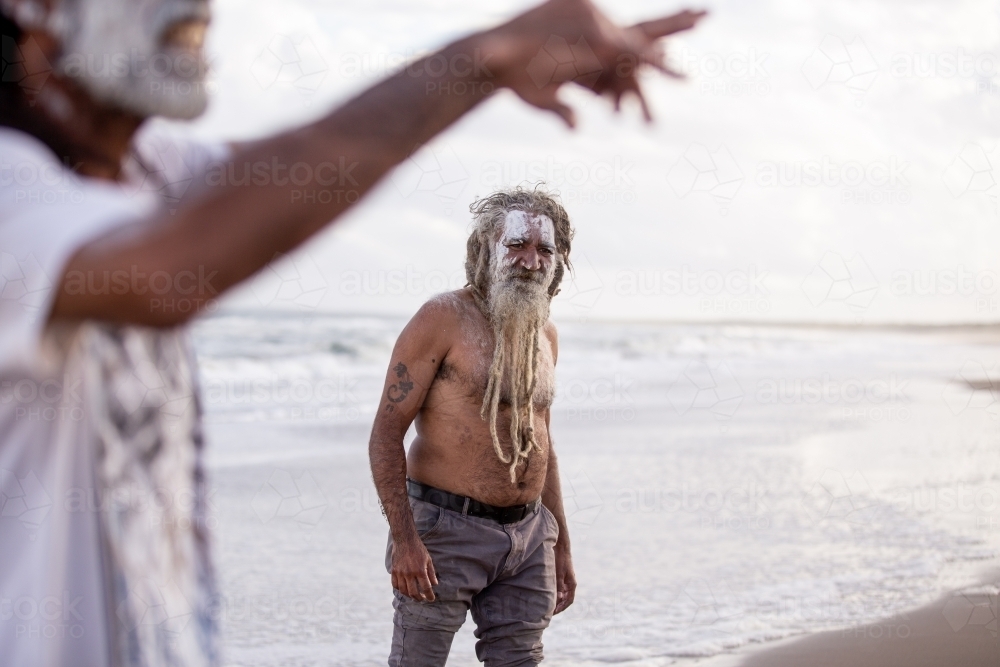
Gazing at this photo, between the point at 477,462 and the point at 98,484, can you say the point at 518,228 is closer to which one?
the point at 477,462

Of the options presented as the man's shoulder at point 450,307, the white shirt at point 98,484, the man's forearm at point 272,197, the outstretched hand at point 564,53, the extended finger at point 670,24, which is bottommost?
the white shirt at point 98,484

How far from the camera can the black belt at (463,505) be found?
11.3 feet

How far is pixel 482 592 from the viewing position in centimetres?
355

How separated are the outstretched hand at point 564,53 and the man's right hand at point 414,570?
254cm

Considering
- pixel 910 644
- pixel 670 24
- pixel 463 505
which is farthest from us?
pixel 910 644

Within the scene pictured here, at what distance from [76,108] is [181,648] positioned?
529 mm

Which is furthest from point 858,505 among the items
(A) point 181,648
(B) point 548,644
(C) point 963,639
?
(A) point 181,648

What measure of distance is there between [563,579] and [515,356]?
38.4 inches

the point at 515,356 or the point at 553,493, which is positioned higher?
the point at 515,356

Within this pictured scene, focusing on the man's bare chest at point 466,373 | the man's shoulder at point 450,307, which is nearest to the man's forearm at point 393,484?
the man's bare chest at point 466,373

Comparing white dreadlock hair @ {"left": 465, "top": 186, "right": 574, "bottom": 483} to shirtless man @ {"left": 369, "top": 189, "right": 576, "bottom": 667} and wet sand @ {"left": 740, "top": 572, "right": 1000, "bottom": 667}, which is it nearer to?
shirtless man @ {"left": 369, "top": 189, "right": 576, "bottom": 667}

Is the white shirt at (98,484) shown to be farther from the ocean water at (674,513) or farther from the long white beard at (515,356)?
the long white beard at (515,356)

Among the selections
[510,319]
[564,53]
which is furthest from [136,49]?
[510,319]

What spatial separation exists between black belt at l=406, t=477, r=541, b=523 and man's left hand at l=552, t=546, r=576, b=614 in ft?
1.43
